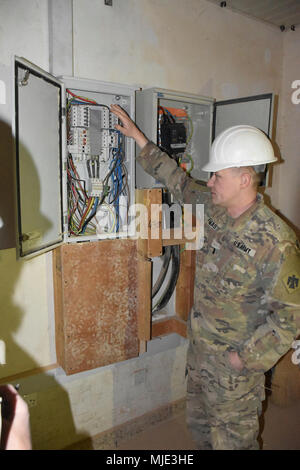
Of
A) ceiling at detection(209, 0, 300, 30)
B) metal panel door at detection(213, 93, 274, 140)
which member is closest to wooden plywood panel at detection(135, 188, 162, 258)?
metal panel door at detection(213, 93, 274, 140)

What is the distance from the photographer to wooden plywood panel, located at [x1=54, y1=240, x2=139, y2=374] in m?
1.64

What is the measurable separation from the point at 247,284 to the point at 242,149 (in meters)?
0.58

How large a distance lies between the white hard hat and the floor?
1568mm

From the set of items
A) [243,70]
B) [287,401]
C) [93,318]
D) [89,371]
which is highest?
[243,70]

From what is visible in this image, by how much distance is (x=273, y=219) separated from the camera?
4.79ft

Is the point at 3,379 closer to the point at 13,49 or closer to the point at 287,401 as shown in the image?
the point at 13,49

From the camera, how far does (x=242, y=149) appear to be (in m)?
1.47

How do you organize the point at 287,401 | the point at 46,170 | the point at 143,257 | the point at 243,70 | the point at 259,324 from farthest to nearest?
the point at 243,70
the point at 287,401
the point at 143,257
the point at 259,324
the point at 46,170

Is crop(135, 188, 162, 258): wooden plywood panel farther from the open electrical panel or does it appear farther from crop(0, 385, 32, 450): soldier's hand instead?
crop(0, 385, 32, 450): soldier's hand

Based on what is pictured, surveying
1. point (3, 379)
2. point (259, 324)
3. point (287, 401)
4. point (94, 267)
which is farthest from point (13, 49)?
point (287, 401)

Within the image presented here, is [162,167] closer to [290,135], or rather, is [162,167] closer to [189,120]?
[189,120]

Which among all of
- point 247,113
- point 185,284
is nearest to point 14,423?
point 185,284

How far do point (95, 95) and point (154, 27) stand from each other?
61 cm

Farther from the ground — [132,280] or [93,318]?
[132,280]
